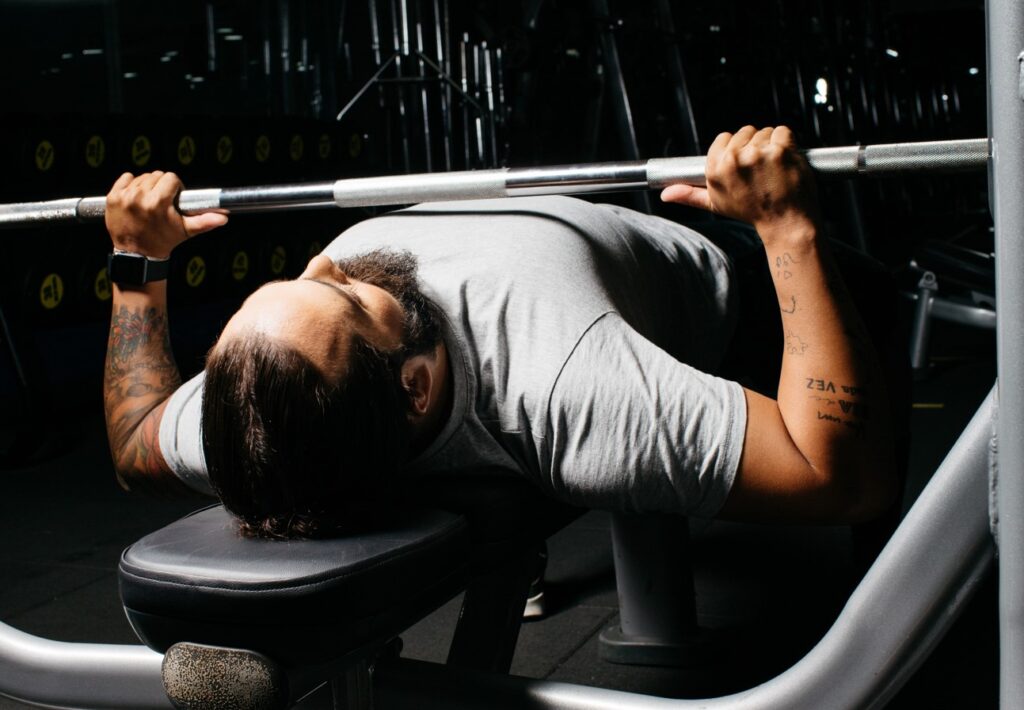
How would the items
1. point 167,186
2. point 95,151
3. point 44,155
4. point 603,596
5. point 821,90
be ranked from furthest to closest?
point 821,90 → point 95,151 → point 44,155 → point 603,596 → point 167,186

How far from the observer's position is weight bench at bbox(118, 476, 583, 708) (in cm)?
81

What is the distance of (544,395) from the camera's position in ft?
3.20

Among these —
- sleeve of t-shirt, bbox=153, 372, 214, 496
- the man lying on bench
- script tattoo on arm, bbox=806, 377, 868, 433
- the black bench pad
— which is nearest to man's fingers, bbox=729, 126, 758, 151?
the man lying on bench

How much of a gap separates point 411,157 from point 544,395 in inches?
178

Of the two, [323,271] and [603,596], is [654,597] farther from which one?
[323,271]

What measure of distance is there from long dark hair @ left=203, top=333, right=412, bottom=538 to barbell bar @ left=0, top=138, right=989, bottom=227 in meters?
0.22

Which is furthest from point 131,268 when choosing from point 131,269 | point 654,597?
point 654,597

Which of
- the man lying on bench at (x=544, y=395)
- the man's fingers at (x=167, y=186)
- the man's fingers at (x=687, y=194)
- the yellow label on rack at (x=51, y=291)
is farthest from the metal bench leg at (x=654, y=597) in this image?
the yellow label on rack at (x=51, y=291)

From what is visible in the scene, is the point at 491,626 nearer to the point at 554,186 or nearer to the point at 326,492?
the point at 326,492

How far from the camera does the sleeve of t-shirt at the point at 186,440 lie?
1.09 metres

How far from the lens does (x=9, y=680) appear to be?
3.65 feet

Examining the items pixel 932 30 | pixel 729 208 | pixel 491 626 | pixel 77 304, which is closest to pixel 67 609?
pixel 491 626

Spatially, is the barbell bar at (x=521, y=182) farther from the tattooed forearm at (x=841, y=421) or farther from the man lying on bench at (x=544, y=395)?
the tattooed forearm at (x=841, y=421)

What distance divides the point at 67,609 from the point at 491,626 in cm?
114
